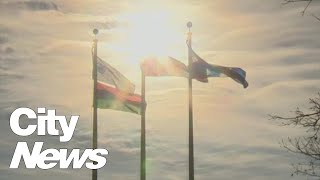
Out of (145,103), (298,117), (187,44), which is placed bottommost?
(298,117)

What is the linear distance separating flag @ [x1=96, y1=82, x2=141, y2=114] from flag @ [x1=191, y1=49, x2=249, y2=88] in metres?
3.45

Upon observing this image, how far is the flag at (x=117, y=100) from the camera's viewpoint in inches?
1770

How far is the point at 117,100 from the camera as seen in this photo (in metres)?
45.0

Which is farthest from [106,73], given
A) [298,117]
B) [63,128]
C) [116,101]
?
[298,117]

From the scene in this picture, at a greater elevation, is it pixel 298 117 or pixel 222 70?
pixel 222 70

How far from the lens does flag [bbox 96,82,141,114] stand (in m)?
45.0

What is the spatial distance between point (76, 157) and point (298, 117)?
28676 mm

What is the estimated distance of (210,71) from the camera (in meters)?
45.8

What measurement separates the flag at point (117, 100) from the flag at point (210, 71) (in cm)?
345

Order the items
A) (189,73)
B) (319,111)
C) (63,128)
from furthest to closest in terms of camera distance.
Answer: (63,128), (189,73), (319,111)

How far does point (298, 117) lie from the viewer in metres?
20.5

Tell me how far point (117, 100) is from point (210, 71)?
17.4ft

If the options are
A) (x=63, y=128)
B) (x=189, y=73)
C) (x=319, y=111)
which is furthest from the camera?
(x=63, y=128)

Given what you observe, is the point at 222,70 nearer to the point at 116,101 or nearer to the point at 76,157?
the point at 116,101
